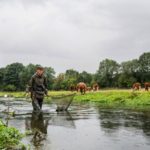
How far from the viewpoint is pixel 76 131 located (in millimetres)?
15758

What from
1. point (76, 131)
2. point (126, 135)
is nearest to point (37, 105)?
point (76, 131)

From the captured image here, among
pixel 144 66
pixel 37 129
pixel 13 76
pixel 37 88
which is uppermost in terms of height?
pixel 144 66

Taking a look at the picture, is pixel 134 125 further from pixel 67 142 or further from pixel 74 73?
pixel 74 73

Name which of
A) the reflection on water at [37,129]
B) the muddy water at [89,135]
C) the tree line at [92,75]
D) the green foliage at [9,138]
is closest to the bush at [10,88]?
the tree line at [92,75]

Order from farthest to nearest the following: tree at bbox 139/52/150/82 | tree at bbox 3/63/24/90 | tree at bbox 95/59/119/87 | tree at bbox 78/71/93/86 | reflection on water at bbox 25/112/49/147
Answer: tree at bbox 3/63/24/90, tree at bbox 78/71/93/86, tree at bbox 95/59/119/87, tree at bbox 139/52/150/82, reflection on water at bbox 25/112/49/147

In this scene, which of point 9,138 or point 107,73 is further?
point 107,73

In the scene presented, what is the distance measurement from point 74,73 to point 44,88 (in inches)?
5629

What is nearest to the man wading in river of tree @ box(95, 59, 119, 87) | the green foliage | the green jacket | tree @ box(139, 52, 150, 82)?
the green jacket

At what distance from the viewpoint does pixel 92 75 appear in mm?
159625

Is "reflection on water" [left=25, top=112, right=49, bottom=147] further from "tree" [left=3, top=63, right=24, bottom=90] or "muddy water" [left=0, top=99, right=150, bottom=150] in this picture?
"tree" [left=3, top=63, right=24, bottom=90]

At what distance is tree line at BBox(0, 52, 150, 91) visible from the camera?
448 ft

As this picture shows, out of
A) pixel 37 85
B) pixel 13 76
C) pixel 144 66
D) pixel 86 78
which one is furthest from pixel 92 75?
pixel 37 85

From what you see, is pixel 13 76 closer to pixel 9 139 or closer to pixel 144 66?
pixel 144 66

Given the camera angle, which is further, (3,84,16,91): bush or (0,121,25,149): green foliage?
(3,84,16,91): bush
